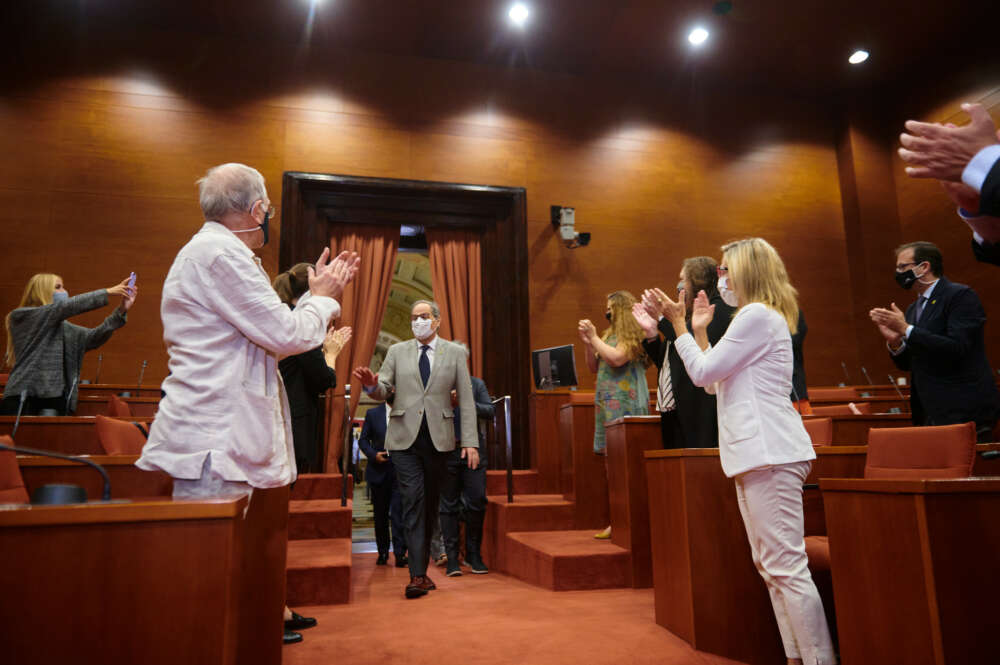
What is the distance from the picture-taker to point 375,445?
14.8 feet

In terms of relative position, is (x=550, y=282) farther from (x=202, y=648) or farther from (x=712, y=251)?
(x=202, y=648)

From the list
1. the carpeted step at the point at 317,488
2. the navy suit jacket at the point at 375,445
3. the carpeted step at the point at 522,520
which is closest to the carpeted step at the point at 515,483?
the carpeted step at the point at 522,520

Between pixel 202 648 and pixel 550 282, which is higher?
pixel 550 282

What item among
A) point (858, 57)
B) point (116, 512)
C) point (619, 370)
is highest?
point (858, 57)

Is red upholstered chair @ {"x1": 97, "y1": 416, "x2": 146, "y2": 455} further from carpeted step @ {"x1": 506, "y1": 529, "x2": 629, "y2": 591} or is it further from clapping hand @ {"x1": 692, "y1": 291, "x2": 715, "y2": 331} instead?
clapping hand @ {"x1": 692, "y1": 291, "x2": 715, "y2": 331}

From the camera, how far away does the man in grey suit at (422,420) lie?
10.8ft

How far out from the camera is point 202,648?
1050mm

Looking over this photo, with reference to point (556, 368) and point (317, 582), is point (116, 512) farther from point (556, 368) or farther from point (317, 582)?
point (556, 368)

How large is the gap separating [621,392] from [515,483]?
1.57 m

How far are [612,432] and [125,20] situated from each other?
17.6 ft

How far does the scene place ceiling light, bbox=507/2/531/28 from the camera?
5.88m

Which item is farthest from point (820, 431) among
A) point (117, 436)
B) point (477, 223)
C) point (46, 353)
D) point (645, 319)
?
point (477, 223)

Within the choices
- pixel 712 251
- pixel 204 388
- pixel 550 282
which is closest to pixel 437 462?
pixel 204 388

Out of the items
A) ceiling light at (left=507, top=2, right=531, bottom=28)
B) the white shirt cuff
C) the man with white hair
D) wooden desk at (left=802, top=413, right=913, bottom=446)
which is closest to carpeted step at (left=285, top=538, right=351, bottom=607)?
the man with white hair
